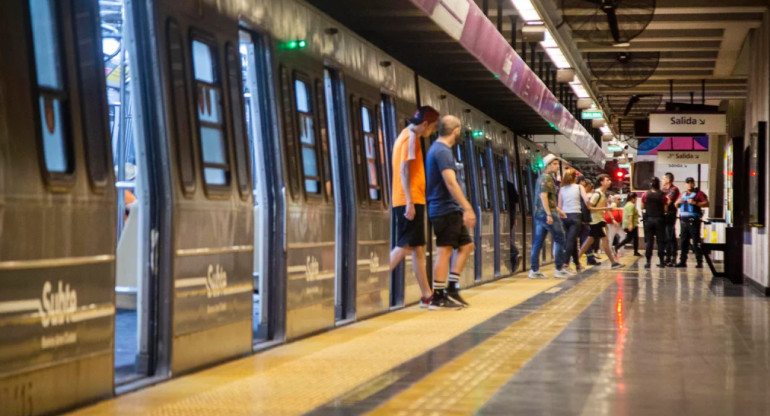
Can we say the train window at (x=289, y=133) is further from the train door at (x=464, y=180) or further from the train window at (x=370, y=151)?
the train door at (x=464, y=180)

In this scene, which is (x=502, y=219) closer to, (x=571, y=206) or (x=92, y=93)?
(x=571, y=206)

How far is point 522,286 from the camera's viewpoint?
15016mm

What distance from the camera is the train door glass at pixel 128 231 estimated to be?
5.84 m

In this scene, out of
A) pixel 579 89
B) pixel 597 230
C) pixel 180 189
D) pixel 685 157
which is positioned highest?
pixel 579 89

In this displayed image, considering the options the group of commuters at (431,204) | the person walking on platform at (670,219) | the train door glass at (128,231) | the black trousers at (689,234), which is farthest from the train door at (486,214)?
the person walking on platform at (670,219)

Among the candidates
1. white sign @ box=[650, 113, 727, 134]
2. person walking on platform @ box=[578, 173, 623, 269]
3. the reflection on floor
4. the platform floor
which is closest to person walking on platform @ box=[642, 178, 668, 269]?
person walking on platform @ box=[578, 173, 623, 269]

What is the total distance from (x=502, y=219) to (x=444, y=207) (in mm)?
7044

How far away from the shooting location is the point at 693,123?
23766 mm

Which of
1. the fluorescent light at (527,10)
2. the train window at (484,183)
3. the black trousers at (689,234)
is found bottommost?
the black trousers at (689,234)

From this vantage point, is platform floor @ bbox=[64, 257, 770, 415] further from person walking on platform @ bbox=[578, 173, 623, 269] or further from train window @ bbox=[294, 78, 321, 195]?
person walking on platform @ bbox=[578, 173, 623, 269]

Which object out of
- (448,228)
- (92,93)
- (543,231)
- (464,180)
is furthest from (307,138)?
(543,231)

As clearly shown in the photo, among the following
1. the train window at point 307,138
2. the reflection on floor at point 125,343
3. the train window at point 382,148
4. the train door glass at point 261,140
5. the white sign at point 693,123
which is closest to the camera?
the reflection on floor at point 125,343

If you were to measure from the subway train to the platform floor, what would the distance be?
0.90 ft

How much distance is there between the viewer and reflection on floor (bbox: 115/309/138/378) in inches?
241
